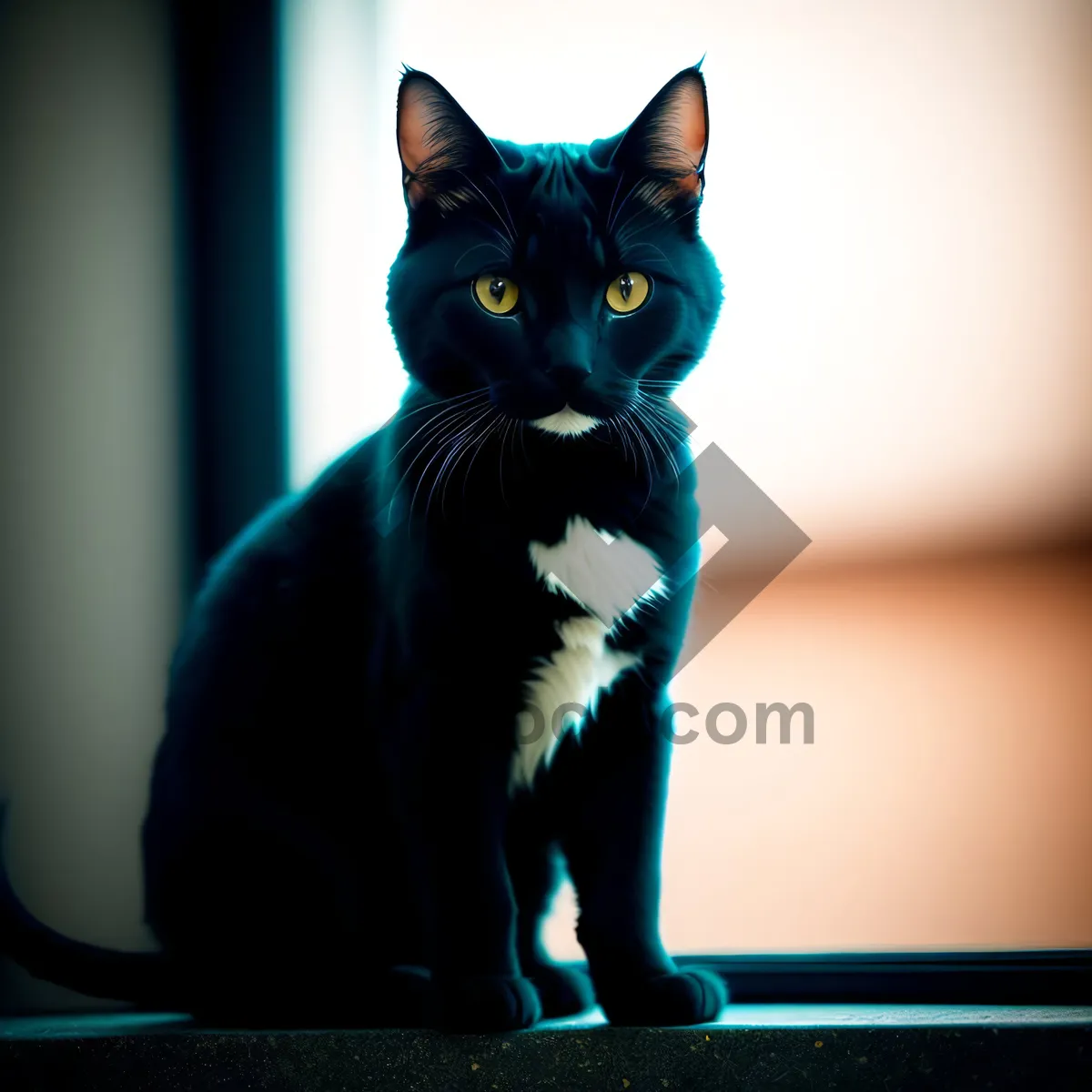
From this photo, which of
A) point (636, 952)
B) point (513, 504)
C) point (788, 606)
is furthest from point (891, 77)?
point (636, 952)

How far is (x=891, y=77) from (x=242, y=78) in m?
0.84

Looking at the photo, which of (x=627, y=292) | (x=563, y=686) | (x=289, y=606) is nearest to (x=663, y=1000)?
(x=563, y=686)

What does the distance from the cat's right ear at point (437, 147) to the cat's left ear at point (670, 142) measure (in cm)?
12

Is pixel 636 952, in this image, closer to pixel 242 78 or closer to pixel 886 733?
pixel 886 733

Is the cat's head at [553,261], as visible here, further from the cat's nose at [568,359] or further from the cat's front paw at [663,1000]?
the cat's front paw at [663,1000]

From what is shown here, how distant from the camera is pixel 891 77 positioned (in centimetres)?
119

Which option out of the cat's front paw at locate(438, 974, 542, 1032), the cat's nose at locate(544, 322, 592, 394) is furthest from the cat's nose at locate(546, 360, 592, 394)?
the cat's front paw at locate(438, 974, 542, 1032)

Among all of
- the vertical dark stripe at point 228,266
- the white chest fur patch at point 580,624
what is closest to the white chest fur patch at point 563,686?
the white chest fur patch at point 580,624

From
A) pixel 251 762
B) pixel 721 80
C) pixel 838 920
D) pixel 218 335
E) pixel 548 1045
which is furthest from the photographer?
pixel 218 335

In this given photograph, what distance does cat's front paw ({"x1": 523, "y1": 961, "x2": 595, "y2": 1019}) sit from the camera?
941 millimetres

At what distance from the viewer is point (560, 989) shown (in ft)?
3.11

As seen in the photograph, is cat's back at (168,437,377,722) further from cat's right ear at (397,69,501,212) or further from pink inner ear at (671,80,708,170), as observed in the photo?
pink inner ear at (671,80,708,170)

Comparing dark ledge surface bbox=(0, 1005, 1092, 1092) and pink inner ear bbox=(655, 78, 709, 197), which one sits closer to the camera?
dark ledge surface bbox=(0, 1005, 1092, 1092)

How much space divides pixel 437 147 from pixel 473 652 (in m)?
0.45
